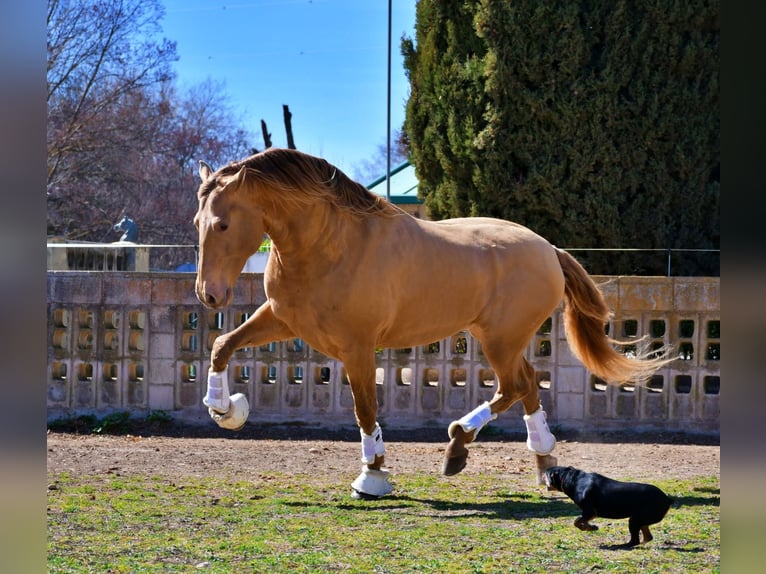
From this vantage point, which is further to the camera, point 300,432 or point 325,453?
point 300,432

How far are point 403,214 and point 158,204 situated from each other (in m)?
20.8

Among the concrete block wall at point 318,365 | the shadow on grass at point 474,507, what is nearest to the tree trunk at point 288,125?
the concrete block wall at point 318,365

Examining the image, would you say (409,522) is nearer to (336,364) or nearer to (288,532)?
(288,532)

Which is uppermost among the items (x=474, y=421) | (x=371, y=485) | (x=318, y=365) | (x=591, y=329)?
(x=591, y=329)

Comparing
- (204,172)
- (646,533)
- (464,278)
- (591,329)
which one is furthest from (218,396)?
(591,329)

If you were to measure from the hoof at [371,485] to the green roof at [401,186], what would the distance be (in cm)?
1063

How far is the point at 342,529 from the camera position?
4457mm

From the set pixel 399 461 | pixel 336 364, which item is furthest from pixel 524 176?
pixel 399 461

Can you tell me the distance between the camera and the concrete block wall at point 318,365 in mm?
8727

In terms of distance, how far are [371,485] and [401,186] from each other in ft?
42.4

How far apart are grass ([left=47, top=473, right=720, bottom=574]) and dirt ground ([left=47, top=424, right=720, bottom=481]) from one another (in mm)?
520

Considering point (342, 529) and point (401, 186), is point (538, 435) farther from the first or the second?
point (401, 186)

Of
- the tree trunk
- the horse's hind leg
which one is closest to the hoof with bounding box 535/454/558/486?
the horse's hind leg

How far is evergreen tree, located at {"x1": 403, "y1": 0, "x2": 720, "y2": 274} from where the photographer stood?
10602 millimetres
